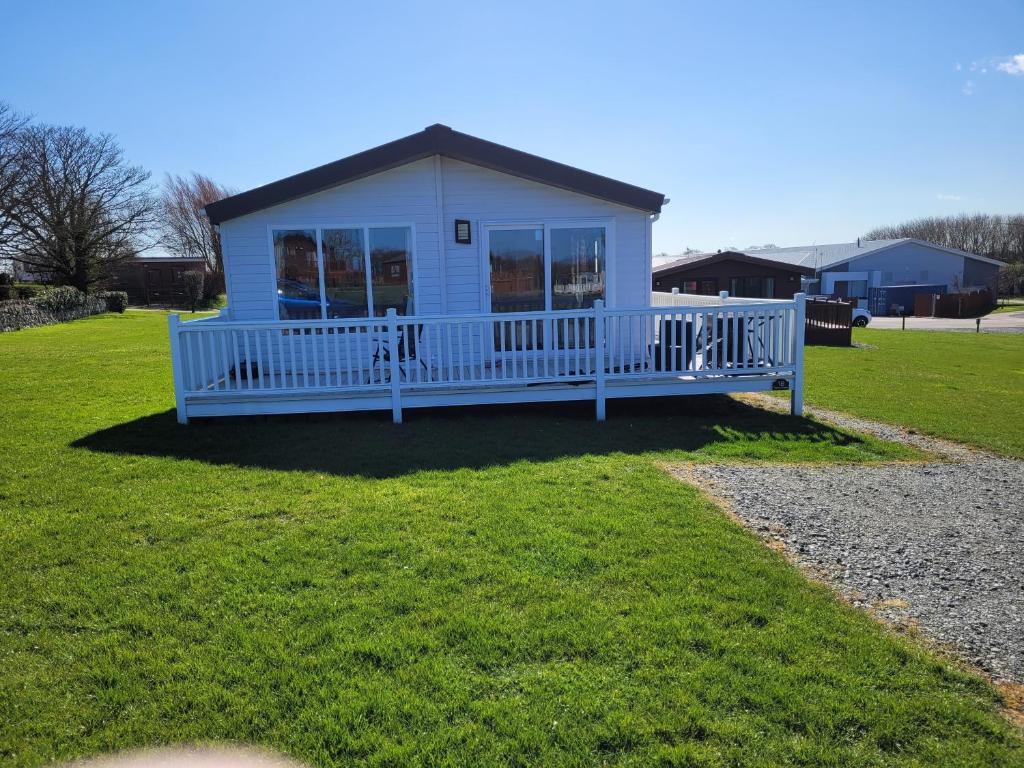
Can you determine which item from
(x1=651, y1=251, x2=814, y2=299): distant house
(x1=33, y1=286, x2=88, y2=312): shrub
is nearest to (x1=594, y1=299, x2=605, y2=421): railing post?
(x1=651, y1=251, x2=814, y2=299): distant house

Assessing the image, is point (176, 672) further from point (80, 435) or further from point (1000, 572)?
point (80, 435)

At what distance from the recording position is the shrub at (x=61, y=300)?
27308mm

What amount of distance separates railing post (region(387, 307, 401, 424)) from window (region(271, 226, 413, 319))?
5.65 feet

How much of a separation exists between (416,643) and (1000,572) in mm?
3285

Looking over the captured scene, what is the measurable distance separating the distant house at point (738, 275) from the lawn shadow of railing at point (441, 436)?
2121 cm

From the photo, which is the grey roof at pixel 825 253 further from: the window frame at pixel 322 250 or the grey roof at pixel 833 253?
the window frame at pixel 322 250

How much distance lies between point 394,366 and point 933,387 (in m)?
8.90

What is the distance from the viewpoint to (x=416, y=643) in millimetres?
3104

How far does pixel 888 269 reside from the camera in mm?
48156

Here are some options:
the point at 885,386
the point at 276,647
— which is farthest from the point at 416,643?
the point at 885,386

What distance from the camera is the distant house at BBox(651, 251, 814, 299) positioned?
2831 cm

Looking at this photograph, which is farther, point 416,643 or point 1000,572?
point 1000,572

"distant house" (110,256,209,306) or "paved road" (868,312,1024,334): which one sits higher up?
"distant house" (110,256,209,306)

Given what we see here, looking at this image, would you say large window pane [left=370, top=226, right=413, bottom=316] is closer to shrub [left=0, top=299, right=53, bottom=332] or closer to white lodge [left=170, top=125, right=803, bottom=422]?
white lodge [left=170, top=125, right=803, bottom=422]
